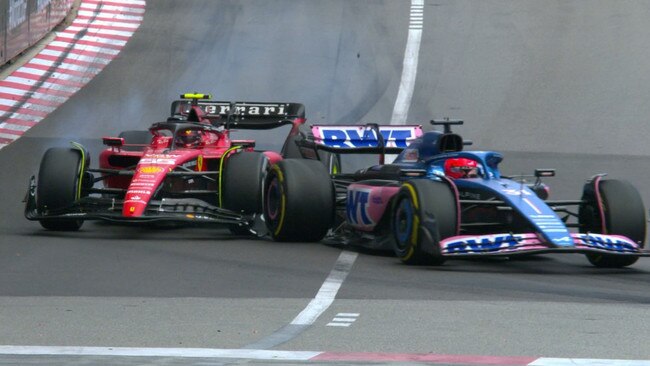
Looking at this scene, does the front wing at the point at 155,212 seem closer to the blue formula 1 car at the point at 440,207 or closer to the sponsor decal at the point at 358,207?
the blue formula 1 car at the point at 440,207

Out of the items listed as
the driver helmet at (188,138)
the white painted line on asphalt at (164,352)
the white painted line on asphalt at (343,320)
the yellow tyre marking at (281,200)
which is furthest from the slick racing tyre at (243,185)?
the white painted line on asphalt at (164,352)

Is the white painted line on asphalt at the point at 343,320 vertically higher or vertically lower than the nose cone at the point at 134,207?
higher

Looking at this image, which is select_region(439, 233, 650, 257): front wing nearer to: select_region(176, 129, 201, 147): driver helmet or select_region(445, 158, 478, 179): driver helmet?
select_region(445, 158, 478, 179): driver helmet

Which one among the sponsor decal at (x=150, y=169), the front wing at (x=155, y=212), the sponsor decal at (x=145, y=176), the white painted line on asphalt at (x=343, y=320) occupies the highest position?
the sponsor decal at (x=150, y=169)

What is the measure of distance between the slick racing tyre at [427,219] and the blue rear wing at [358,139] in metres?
2.79

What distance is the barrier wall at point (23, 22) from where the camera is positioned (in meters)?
28.5

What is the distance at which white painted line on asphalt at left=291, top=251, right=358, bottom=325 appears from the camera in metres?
10.1

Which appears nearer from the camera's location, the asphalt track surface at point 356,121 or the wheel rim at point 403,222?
the asphalt track surface at point 356,121

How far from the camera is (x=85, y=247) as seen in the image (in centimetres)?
1438

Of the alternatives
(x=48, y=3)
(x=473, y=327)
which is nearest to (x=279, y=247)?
(x=473, y=327)

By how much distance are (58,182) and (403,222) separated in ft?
13.2

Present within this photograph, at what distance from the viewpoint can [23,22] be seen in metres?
29.6

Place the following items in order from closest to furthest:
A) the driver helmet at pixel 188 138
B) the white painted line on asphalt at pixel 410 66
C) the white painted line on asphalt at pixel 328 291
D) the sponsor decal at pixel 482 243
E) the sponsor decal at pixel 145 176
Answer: the white painted line on asphalt at pixel 328 291 < the sponsor decal at pixel 482 243 < the sponsor decal at pixel 145 176 < the driver helmet at pixel 188 138 < the white painted line on asphalt at pixel 410 66

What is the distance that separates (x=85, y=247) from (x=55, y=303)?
144 inches
